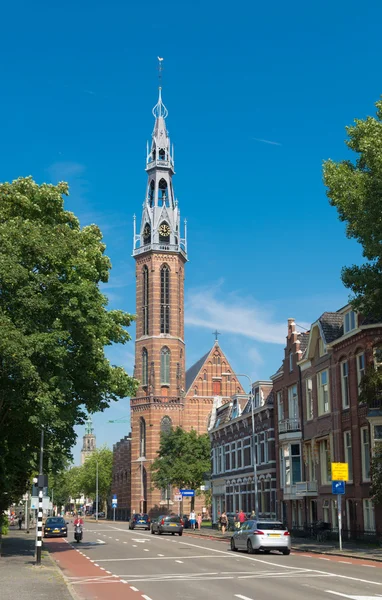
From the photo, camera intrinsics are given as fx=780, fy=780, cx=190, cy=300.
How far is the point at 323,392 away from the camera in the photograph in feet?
149

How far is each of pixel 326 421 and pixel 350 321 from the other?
21.1ft

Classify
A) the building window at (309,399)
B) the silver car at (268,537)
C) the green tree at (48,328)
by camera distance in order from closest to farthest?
the green tree at (48,328) < the silver car at (268,537) < the building window at (309,399)

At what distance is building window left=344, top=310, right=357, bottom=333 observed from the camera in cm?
4072

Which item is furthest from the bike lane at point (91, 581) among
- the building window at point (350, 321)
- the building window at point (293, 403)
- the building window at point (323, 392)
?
the building window at point (293, 403)

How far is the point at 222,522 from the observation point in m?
53.6

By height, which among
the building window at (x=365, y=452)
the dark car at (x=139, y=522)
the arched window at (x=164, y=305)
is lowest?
the dark car at (x=139, y=522)

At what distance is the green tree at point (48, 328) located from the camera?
91.8 feet

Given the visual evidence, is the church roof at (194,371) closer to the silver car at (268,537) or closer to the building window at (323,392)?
the building window at (323,392)

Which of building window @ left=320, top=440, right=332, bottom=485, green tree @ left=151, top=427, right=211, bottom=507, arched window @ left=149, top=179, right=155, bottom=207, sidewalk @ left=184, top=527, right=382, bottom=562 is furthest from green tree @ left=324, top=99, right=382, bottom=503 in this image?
arched window @ left=149, top=179, right=155, bottom=207

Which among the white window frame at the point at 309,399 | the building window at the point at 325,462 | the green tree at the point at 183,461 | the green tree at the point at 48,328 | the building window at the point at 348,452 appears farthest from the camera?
the green tree at the point at 183,461

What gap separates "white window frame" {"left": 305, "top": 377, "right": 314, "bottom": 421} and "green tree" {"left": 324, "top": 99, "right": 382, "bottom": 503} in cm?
1491

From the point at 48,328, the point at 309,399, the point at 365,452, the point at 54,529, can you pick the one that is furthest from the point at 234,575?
the point at 54,529

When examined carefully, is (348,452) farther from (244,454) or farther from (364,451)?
(244,454)

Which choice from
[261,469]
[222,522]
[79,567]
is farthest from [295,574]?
[261,469]
